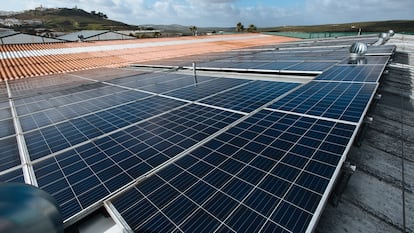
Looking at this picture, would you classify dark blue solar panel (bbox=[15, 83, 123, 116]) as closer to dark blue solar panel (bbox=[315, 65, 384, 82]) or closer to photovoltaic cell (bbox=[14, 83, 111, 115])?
photovoltaic cell (bbox=[14, 83, 111, 115])

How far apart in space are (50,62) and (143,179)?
3071 centimetres

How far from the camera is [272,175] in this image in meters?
4.70

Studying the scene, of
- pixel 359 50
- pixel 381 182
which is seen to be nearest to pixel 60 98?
pixel 381 182

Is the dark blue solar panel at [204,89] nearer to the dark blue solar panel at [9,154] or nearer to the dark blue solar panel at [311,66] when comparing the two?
the dark blue solar panel at [311,66]

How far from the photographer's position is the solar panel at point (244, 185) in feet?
12.3

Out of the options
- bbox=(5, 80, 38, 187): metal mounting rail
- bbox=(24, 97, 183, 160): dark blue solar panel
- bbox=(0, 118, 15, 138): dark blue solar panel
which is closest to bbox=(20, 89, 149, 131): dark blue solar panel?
bbox=(5, 80, 38, 187): metal mounting rail

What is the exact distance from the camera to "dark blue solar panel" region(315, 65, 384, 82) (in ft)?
35.4

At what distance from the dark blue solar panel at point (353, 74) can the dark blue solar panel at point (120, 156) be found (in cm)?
694

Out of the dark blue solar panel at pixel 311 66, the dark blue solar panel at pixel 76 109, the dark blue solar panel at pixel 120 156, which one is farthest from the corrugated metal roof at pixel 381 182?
the dark blue solar panel at pixel 76 109

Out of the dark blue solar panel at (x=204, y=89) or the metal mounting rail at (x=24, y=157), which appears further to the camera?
the dark blue solar panel at (x=204, y=89)

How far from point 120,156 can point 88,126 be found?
3.25 meters

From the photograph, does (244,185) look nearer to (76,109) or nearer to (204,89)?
(204,89)

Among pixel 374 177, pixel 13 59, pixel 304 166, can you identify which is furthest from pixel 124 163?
pixel 13 59

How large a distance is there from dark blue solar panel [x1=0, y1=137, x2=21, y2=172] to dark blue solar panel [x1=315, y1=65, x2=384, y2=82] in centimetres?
1341
